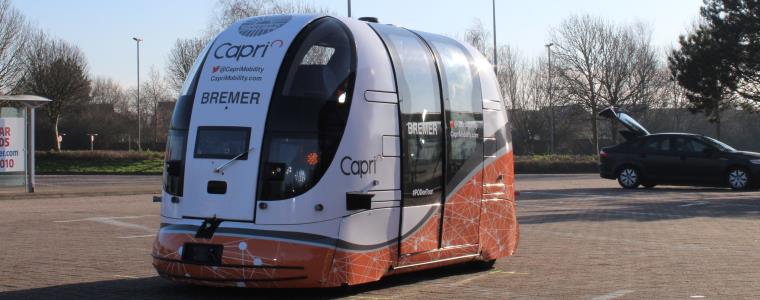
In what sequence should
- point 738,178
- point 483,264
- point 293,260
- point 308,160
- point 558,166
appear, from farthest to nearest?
point 558,166, point 738,178, point 483,264, point 308,160, point 293,260

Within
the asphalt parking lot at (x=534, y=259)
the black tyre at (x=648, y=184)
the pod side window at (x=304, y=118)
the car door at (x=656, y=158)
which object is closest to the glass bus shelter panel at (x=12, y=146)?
the asphalt parking lot at (x=534, y=259)

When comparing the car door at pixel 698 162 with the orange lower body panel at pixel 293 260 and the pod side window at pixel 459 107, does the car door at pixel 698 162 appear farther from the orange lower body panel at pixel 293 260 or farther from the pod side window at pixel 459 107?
the orange lower body panel at pixel 293 260

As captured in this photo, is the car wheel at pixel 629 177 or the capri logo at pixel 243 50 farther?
the car wheel at pixel 629 177

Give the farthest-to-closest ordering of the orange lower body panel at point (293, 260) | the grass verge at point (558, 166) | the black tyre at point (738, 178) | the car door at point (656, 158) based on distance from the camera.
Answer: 1. the grass verge at point (558, 166)
2. the car door at point (656, 158)
3. the black tyre at point (738, 178)
4. the orange lower body panel at point (293, 260)

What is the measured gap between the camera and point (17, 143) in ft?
75.9

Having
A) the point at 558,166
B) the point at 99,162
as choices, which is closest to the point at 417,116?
the point at 558,166

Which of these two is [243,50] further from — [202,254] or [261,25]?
[202,254]

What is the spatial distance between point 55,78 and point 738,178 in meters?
44.9

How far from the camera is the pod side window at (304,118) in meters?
7.58

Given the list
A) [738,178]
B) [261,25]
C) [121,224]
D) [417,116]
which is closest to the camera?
[261,25]

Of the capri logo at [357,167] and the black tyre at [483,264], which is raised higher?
the capri logo at [357,167]

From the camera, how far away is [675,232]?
14.2m

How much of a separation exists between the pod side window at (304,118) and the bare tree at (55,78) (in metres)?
50.0

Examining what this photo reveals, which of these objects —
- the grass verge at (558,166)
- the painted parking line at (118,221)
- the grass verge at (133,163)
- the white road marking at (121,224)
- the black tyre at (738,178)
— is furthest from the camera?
the grass verge at (133,163)
